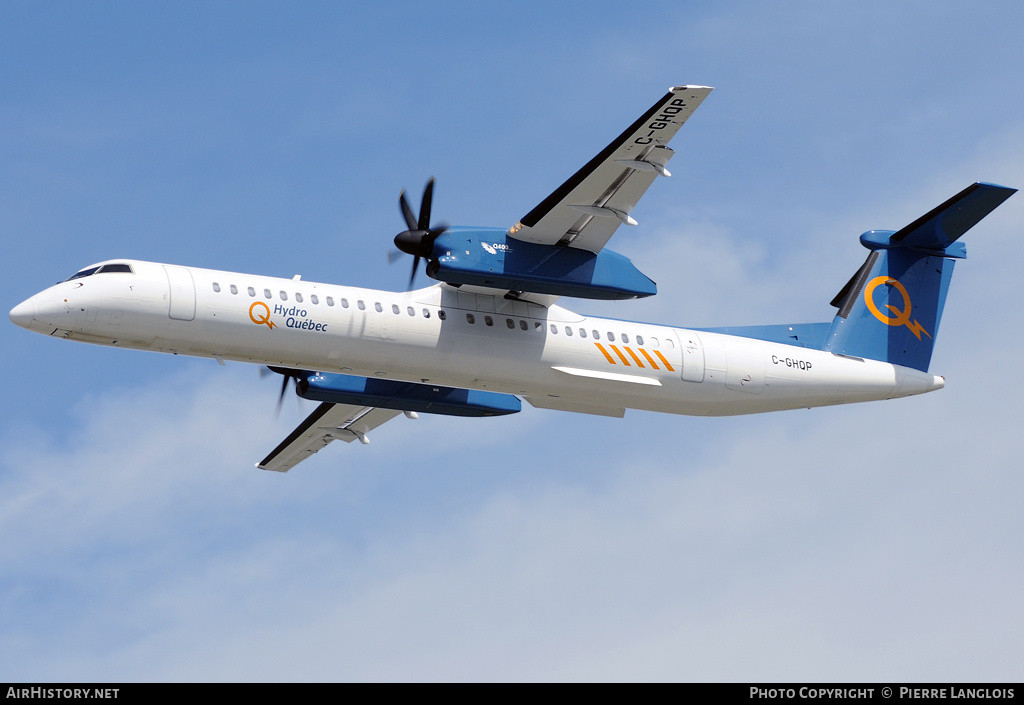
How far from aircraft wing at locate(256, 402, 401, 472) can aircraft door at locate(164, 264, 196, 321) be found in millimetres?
5573

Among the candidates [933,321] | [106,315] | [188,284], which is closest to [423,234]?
[188,284]

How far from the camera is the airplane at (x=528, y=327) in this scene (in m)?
18.4

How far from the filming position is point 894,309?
23.7 m

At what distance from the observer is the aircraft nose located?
1789cm

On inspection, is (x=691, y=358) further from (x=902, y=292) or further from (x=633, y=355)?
(x=902, y=292)

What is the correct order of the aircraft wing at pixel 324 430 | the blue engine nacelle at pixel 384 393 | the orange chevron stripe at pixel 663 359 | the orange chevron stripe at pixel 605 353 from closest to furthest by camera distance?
1. the orange chevron stripe at pixel 605 353
2. the orange chevron stripe at pixel 663 359
3. the blue engine nacelle at pixel 384 393
4. the aircraft wing at pixel 324 430

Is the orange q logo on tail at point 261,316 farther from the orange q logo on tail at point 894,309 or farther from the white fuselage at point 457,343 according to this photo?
Result: the orange q logo on tail at point 894,309

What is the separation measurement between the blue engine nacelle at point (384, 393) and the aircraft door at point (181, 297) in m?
3.87

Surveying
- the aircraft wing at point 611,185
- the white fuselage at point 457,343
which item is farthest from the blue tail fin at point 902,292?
the aircraft wing at point 611,185

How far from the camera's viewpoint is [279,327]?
18.9 metres

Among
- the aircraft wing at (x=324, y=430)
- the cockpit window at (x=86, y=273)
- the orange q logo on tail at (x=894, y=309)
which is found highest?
the orange q logo on tail at (x=894, y=309)

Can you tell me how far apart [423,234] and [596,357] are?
365 centimetres

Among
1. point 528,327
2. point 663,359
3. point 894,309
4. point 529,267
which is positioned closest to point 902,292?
point 894,309
